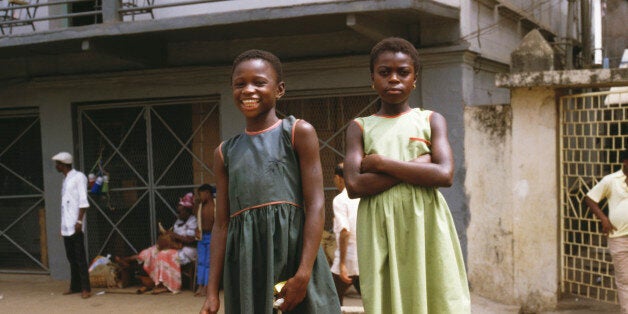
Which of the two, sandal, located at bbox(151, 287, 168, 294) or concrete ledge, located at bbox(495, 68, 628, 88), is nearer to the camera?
concrete ledge, located at bbox(495, 68, 628, 88)

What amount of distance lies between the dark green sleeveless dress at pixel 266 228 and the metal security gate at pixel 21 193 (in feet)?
24.6

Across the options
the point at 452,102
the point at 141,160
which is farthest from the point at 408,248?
the point at 141,160

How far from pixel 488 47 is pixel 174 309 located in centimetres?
512

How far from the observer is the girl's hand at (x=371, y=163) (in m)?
2.56

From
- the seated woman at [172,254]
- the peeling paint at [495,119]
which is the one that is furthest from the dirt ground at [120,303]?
the peeling paint at [495,119]

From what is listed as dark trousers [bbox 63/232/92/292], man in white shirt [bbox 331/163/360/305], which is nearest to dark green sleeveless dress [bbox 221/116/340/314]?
man in white shirt [bbox 331/163/360/305]

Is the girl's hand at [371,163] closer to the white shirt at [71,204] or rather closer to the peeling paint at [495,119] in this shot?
the peeling paint at [495,119]

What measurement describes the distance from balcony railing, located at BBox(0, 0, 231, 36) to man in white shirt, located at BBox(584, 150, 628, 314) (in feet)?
16.0

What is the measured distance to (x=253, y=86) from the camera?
259 cm

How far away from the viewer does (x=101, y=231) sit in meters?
8.95

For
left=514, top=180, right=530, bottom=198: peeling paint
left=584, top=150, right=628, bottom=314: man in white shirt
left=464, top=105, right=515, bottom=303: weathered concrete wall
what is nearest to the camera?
left=584, top=150, right=628, bottom=314: man in white shirt

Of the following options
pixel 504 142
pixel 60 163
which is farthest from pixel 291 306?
pixel 60 163

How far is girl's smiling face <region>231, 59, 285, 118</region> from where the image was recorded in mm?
2576

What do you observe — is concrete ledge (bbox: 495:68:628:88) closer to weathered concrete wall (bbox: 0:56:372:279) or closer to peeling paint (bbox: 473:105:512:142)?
peeling paint (bbox: 473:105:512:142)
